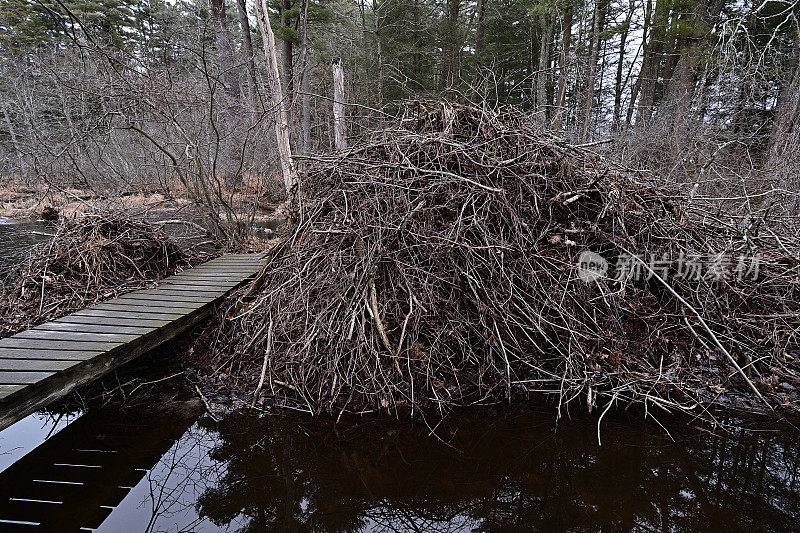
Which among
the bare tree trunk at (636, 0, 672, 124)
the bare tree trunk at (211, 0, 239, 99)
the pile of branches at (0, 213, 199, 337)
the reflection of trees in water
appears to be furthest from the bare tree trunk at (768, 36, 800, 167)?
the bare tree trunk at (211, 0, 239, 99)

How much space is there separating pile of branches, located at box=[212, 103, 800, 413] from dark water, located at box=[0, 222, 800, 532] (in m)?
0.37

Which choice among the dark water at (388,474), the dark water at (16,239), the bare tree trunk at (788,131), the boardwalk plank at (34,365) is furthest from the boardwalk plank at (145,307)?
the bare tree trunk at (788,131)

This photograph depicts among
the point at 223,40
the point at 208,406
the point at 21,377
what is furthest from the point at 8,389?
the point at 223,40

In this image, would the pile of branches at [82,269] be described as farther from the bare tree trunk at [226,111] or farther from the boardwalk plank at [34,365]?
the bare tree trunk at [226,111]

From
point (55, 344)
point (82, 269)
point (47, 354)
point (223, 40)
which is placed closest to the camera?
point (47, 354)

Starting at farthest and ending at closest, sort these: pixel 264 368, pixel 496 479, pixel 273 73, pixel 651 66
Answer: pixel 651 66
pixel 273 73
pixel 264 368
pixel 496 479

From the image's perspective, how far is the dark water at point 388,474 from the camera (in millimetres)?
2514

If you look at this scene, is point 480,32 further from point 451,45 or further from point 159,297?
point 159,297

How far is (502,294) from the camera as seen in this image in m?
3.94

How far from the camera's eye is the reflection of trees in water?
251cm

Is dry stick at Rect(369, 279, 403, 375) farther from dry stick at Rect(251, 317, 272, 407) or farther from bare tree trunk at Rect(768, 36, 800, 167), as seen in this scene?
bare tree trunk at Rect(768, 36, 800, 167)

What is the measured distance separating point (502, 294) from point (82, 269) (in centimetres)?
476

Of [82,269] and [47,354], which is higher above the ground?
[82,269]

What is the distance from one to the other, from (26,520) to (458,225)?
12.2 ft
